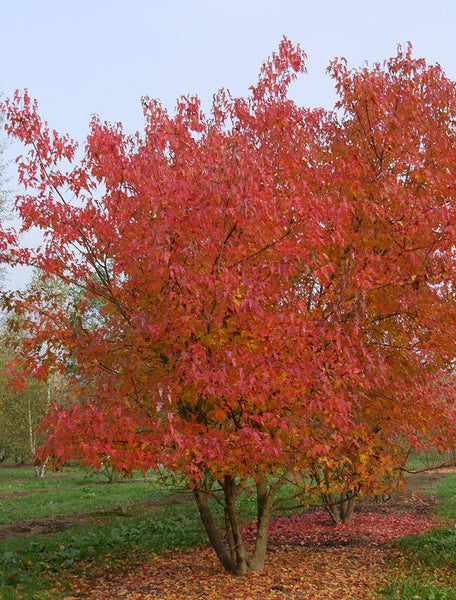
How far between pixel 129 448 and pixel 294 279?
11.6 ft

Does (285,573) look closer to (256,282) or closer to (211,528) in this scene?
(211,528)

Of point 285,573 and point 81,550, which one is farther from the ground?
point 81,550

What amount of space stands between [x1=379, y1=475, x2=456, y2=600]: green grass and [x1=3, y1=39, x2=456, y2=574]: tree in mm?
1320

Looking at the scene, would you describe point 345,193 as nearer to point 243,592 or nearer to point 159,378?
point 159,378

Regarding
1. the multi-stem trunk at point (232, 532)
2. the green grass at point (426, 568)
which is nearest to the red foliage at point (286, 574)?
the multi-stem trunk at point (232, 532)

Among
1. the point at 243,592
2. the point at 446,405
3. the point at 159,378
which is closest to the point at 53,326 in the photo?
the point at 159,378

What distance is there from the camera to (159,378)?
215 inches

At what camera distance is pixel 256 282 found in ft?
16.1

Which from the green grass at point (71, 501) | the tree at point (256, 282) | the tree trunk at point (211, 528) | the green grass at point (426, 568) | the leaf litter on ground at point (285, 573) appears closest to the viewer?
the tree at point (256, 282)

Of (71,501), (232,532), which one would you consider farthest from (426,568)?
(71,501)

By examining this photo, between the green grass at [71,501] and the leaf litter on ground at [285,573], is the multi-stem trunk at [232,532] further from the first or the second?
the green grass at [71,501]

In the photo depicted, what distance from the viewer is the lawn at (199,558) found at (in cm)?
662

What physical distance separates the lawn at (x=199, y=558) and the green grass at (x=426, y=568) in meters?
0.01

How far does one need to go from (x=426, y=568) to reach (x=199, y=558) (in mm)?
3354
